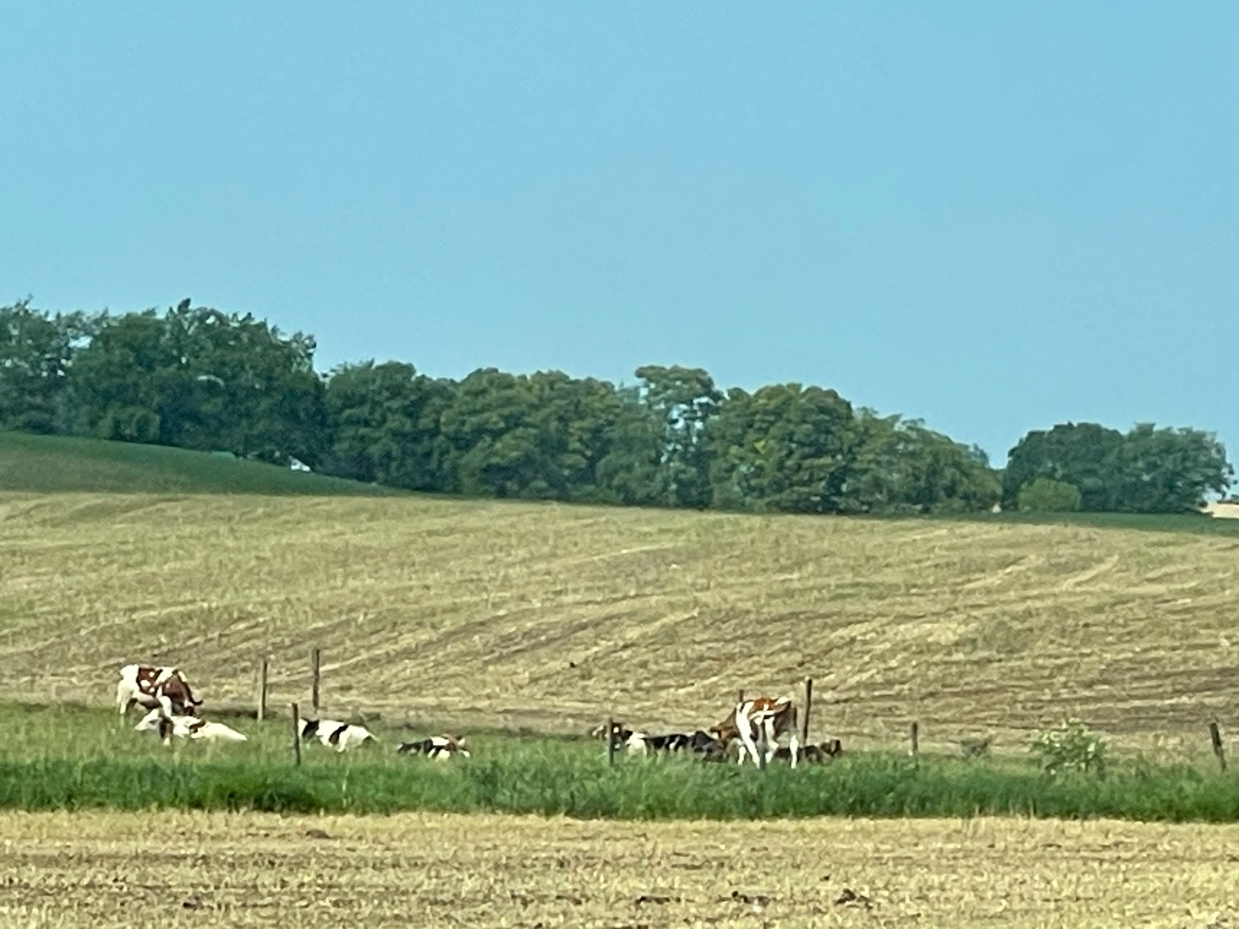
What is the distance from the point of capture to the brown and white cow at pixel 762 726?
29656 mm

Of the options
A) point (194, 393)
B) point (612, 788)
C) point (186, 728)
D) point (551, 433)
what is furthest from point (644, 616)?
point (194, 393)

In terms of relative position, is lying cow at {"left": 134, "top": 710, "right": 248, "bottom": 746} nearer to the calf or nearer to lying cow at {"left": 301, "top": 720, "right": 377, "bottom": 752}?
lying cow at {"left": 301, "top": 720, "right": 377, "bottom": 752}

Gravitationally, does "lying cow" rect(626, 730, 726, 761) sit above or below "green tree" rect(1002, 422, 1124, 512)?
below

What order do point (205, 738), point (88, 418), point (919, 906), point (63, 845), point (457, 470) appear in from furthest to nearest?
point (88, 418)
point (457, 470)
point (205, 738)
point (63, 845)
point (919, 906)

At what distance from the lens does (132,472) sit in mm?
71812

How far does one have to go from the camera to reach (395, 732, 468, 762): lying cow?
2823 centimetres

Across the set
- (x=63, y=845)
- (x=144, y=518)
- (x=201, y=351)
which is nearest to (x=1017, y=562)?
(x=144, y=518)

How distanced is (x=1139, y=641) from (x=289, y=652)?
1433 centimetres

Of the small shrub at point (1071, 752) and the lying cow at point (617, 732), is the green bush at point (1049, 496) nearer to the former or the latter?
the lying cow at point (617, 732)

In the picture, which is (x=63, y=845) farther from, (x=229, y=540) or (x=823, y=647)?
(x=229, y=540)

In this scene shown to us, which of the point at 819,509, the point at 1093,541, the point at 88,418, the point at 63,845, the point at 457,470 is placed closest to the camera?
the point at 63,845

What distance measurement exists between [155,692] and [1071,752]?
1362 centimetres

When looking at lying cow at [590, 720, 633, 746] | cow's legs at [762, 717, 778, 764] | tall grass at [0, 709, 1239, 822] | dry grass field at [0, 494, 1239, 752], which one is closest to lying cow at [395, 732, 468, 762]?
lying cow at [590, 720, 633, 746]

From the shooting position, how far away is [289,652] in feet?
135
